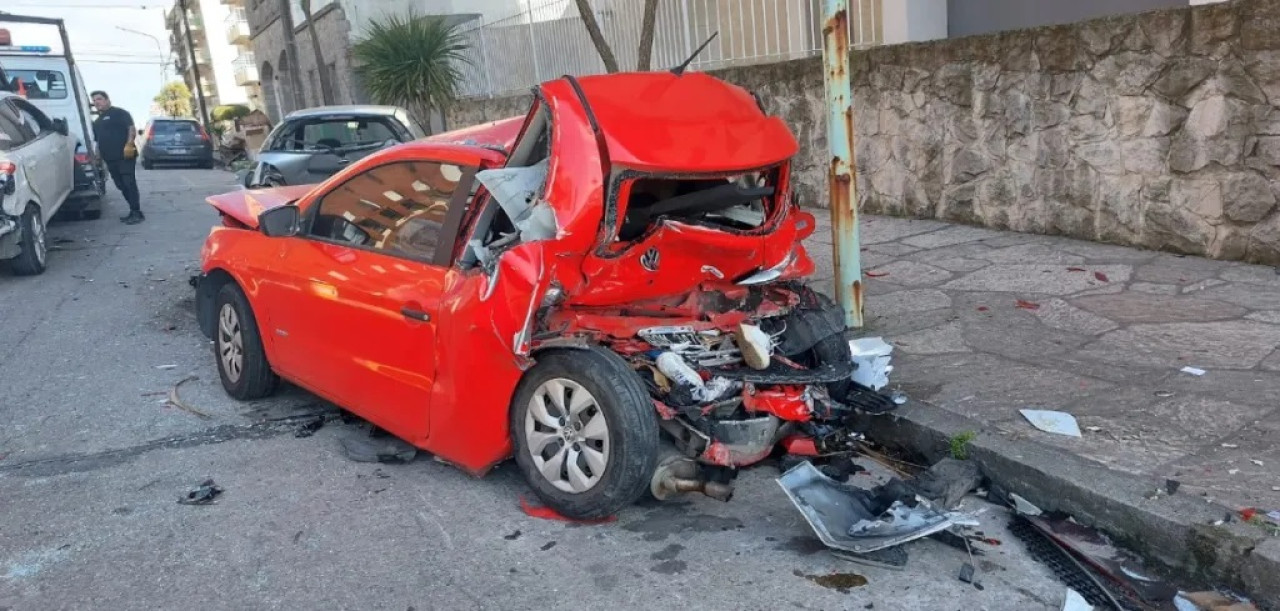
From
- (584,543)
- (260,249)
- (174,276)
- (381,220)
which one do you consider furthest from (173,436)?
(174,276)

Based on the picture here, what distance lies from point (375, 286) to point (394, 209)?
41 cm

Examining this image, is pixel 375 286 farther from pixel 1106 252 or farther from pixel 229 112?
pixel 229 112

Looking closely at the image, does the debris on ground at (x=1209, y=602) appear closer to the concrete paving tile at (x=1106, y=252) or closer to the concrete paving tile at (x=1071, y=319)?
the concrete paving tile at (x=1071, y=319)

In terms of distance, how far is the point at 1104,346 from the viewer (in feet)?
16.7

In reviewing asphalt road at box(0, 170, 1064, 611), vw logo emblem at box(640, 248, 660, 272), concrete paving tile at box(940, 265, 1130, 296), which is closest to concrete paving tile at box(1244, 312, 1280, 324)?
concrete paving tile at box(940, 265, 1130, 296)

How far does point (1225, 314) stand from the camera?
5.38 metres

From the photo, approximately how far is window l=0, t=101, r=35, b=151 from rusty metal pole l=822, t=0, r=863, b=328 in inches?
347

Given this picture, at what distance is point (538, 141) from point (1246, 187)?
503 centimetres

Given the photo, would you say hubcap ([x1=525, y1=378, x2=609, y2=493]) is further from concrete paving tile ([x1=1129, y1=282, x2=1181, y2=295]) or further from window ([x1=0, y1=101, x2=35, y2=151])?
window ([x1=0, y1=101, x2=35, y2=151])

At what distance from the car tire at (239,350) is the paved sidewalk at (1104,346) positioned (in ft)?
11.6

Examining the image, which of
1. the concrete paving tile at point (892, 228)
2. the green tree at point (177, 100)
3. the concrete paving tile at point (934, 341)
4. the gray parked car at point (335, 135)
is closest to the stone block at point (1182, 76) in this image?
the concrete paving tile at point (892, 228)

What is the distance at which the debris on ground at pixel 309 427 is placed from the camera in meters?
4.96

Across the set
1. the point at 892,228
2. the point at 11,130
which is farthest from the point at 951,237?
the point at 11,130

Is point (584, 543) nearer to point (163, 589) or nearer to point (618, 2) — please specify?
point (163, 589)
